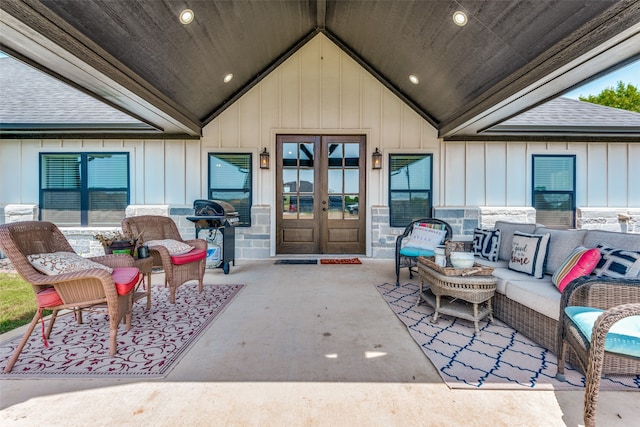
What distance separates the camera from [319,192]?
6145 millimetres

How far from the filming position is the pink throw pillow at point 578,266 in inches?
88.9

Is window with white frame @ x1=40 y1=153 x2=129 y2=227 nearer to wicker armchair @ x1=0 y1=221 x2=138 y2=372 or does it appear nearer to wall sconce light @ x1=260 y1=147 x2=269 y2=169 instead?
wall sconce light @ x1=260 y1=147 x2=269 y2=169

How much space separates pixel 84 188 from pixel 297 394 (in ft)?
21.8

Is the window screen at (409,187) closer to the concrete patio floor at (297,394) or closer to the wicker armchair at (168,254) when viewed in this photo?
the concrete patio floor at (297,394)

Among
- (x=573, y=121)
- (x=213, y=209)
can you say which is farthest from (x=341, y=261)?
(x=573, y=121)

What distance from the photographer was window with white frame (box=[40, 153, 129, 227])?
6.00 meters

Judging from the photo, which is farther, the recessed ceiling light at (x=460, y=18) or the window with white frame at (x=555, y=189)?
the window with white frame at (x=555, y=189)

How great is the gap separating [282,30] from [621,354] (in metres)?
6.09

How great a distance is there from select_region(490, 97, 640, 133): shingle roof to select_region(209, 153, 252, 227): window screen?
4996 mm

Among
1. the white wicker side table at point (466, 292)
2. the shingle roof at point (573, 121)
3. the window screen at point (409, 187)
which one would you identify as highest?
the shingle roof at point (573, 121)

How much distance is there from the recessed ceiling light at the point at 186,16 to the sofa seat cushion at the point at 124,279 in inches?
120

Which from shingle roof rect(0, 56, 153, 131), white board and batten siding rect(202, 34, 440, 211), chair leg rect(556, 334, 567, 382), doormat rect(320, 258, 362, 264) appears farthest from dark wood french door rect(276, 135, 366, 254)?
chair leg rect(556, 334, 567, 382)

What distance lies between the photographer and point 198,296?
3693 mm

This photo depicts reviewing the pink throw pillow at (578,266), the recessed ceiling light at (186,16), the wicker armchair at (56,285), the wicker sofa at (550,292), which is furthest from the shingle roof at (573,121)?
the wicker armchair at (56,285)
